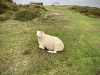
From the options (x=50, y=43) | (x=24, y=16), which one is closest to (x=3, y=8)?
(x=24, y=16)

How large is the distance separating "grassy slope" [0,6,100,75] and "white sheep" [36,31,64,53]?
34cm

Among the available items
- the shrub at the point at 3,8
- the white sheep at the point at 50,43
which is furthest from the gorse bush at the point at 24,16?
the white sheep at the point at 50,43

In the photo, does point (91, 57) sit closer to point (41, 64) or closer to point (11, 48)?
point (41, 64)

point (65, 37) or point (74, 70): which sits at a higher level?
point (65, 37)

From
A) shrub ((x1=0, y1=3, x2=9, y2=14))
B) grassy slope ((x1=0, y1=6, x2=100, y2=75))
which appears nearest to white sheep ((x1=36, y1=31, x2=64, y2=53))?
grassy slope ((x1=0, y1=6, x2=100, y2=75))

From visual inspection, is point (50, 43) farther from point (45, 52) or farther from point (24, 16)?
point (24, 16)

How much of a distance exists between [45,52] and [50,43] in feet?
2.07

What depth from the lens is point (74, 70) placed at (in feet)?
29.4

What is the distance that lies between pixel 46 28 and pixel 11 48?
454cm

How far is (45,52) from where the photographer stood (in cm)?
1031

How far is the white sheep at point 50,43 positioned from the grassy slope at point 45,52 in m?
0.34

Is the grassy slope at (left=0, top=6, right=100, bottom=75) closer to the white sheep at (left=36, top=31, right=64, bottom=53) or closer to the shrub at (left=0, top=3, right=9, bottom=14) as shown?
the white sheep at (left=36, top=31, right=64, bottom=53)

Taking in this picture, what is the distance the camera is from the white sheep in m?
10.2

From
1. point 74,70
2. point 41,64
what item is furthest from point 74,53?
point 41,64
